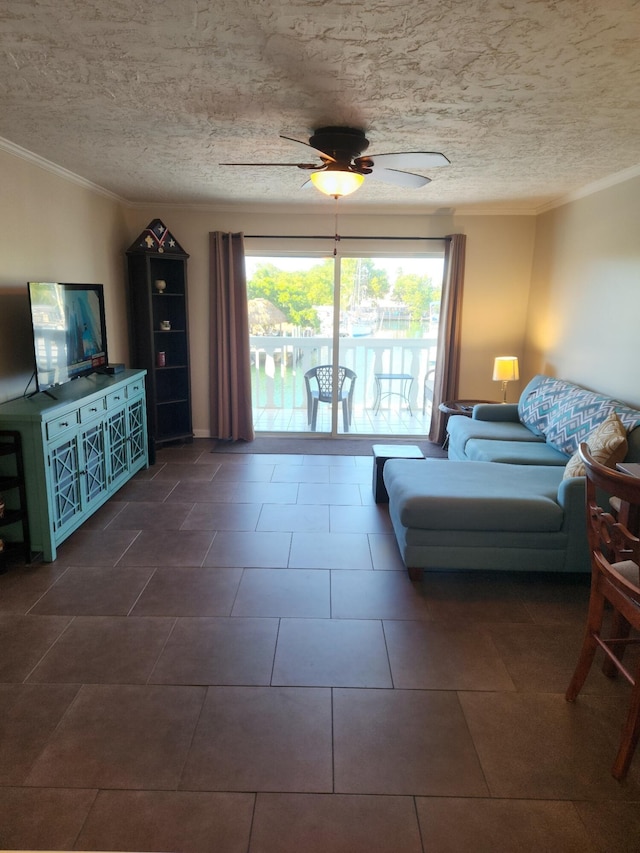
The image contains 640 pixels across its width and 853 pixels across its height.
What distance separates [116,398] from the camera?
4055mm

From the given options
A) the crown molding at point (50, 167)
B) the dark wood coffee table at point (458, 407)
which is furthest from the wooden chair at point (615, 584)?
the crown molding at point (50, 167)


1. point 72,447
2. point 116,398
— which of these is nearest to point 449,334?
point 116,398

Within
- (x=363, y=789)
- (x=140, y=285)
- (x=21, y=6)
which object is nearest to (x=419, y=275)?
(x=140, y=285)

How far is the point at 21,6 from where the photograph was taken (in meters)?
1.73

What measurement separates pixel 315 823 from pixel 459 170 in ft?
13.0

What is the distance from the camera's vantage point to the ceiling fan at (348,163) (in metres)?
2.70

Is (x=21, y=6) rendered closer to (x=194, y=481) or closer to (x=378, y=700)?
(x=378, y=700)

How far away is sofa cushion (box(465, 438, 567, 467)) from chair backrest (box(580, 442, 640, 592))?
5.60ft

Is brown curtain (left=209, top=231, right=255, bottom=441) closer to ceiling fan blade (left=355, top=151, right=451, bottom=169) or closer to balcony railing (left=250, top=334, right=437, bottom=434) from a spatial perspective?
balcony railing (left=250, top=334, right=437, bottom=434)

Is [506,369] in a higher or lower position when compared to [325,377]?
higher

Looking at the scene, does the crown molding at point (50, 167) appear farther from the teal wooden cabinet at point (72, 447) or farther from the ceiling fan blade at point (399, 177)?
the ceiling fan blade at point (399, 177)

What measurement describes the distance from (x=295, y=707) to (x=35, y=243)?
3.43 meters

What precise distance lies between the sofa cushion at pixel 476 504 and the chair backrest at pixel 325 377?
116 inches

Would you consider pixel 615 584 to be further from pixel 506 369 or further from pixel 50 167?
pixel 50 167
